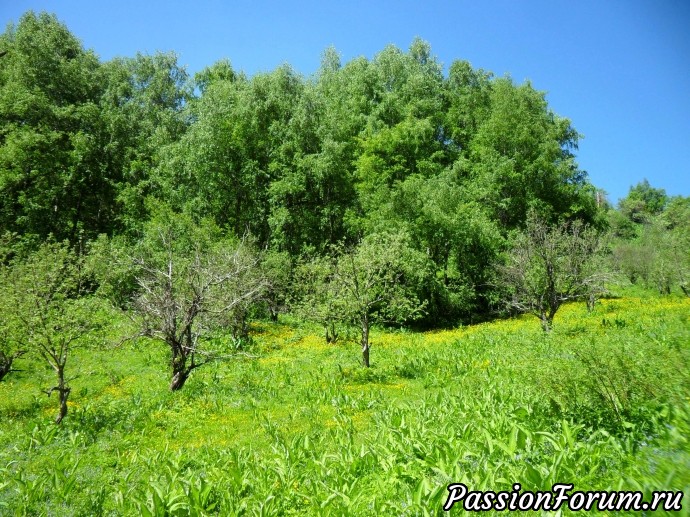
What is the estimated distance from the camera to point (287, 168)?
3203cm

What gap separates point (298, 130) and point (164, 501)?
3056 cm

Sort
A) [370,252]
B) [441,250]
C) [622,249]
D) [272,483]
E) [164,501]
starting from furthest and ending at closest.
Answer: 1. [622,249]
2. [441,250]
3. [370,252]
4. [272,483]
5. [164,501]

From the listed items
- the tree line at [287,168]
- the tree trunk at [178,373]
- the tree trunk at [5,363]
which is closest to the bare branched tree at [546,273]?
the tree line at [287,168]

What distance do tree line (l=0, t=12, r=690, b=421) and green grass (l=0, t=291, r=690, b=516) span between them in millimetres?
13541

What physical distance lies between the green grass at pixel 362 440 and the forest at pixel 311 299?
0.05m

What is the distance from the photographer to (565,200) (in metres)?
34.7

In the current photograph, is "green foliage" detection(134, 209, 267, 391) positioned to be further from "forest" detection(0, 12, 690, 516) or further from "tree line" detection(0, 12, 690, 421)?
"tree line" detection(0, 12, 690, 421)

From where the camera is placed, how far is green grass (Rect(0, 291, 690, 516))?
4621mm

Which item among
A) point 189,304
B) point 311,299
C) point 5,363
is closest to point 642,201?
point 311,299

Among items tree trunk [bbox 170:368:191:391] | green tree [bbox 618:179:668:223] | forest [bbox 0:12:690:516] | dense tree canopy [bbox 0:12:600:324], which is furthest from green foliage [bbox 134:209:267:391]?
green tree [bbox 618:179:668:223]

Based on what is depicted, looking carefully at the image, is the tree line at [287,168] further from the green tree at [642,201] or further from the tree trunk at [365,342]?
the green tree at [642,201]

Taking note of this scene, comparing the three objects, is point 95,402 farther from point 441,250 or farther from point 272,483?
point 441,250

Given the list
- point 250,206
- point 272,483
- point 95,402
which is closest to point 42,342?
point 95,402

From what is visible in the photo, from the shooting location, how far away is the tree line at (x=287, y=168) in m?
28.5
